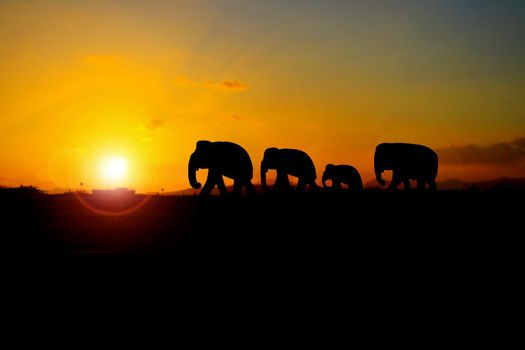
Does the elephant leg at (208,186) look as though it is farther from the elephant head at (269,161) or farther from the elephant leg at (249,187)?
the elephant head at (269,161)

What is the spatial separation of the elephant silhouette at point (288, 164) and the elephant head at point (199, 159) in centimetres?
497

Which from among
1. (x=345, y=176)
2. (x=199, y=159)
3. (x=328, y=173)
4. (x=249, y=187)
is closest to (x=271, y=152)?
(x=249, y=187)

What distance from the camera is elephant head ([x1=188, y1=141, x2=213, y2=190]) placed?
79.1 ft

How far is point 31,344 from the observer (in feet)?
20.7

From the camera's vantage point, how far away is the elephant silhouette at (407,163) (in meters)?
27.8

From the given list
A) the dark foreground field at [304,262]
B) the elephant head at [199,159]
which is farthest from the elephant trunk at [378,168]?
the elephant head at [199,159]

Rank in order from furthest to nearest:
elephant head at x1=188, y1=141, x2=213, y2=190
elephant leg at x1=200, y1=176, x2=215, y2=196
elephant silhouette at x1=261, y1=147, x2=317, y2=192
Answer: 1. elephant silhouette at x1=261, y1=147, x2=317, y2=192
2. elephant head at x1=188, y1=141, x2=213, y2=190
3. elephant leg at x1=200, y1=176, x2=215, y2=196

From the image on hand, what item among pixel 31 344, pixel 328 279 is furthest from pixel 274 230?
pixel 31 344

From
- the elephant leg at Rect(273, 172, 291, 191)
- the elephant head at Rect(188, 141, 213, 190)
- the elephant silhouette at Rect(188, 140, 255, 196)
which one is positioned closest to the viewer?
the elephant silhouette at Rect(188, 140, 255, 196)

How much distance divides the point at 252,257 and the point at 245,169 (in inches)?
485

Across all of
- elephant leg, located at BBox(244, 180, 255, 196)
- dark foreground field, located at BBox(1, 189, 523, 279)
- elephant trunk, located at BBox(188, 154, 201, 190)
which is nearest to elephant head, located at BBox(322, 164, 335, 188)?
dark foreground field, located at BBox(1, 189, 523, 279)

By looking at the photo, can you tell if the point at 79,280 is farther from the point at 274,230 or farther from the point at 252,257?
the point at 274,230

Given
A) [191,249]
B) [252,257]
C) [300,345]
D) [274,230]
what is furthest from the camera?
[274,230]

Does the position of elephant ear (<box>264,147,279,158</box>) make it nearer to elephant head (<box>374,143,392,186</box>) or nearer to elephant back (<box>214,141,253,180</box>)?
elephant back (<box>214,141,253,180</box>)
